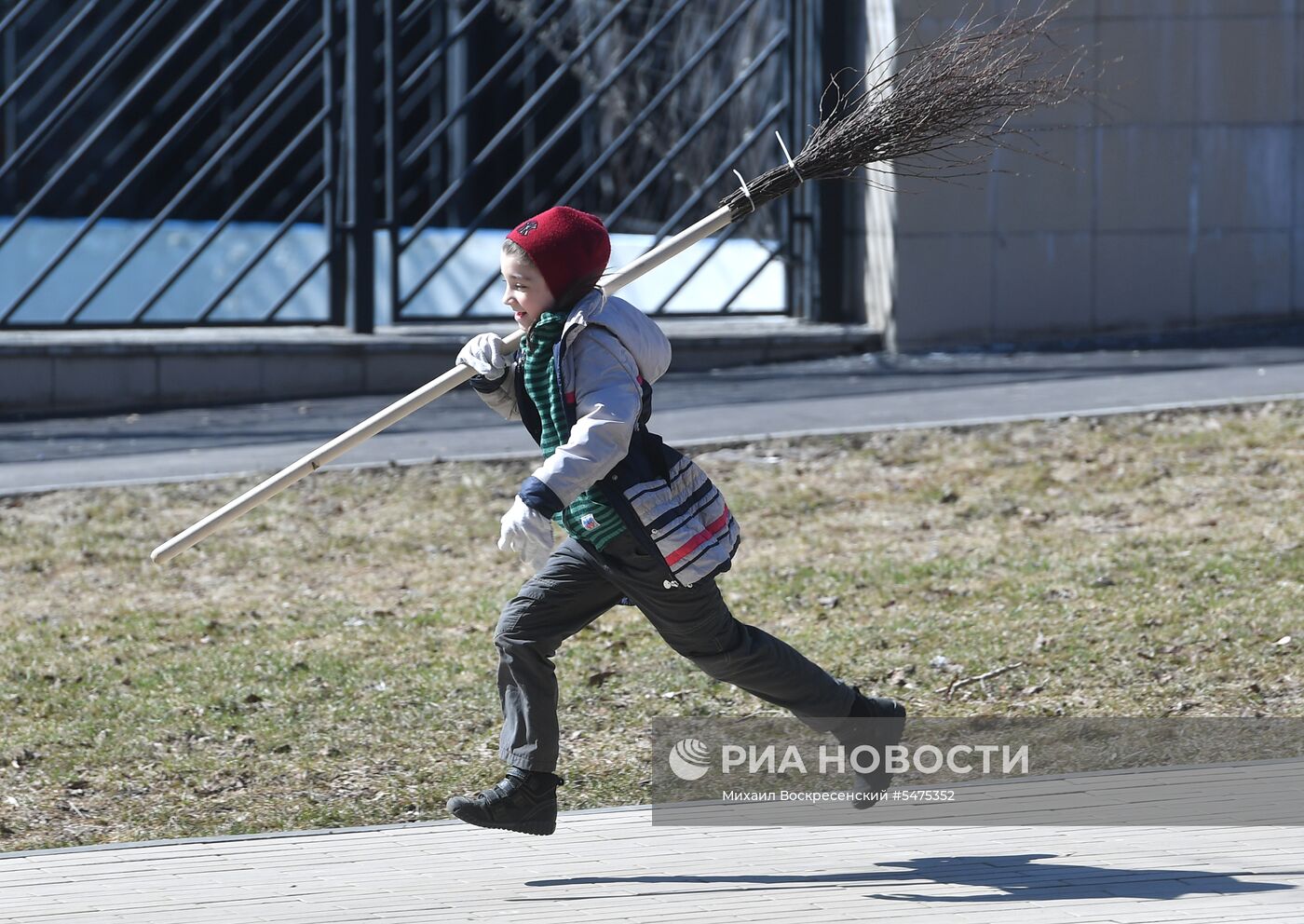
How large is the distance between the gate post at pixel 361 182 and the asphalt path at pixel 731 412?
2.78 feet

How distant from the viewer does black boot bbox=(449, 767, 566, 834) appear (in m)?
4.26

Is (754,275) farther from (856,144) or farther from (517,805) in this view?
(517,805)

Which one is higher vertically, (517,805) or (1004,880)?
(517,805)

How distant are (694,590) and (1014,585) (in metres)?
3.15

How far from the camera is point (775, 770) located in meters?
5.44

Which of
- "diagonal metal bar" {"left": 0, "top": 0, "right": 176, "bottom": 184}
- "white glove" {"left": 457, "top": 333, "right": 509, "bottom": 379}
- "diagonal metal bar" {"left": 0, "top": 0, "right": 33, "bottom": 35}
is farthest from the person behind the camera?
"diagonal metal bar" {"left": 0, "top": 0, "right": 176, "bottom": 184}

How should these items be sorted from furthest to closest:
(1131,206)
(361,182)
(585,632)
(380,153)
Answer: (380,153) < (1131,206) < (361,182) < (585,632)

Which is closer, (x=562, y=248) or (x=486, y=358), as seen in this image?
(x=562, y=248)

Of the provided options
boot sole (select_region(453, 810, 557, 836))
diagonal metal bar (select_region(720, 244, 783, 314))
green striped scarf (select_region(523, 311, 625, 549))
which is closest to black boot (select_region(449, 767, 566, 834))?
boot sole (select_region(453, 810, 557, 836))

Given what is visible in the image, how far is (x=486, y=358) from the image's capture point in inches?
174

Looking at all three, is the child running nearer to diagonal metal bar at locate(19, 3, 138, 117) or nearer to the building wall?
the building wall

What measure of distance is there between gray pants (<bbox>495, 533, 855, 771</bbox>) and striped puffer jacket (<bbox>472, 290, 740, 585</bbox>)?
8cm

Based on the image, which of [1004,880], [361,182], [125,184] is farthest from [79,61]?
[1004,880]

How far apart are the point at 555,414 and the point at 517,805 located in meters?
0.92
